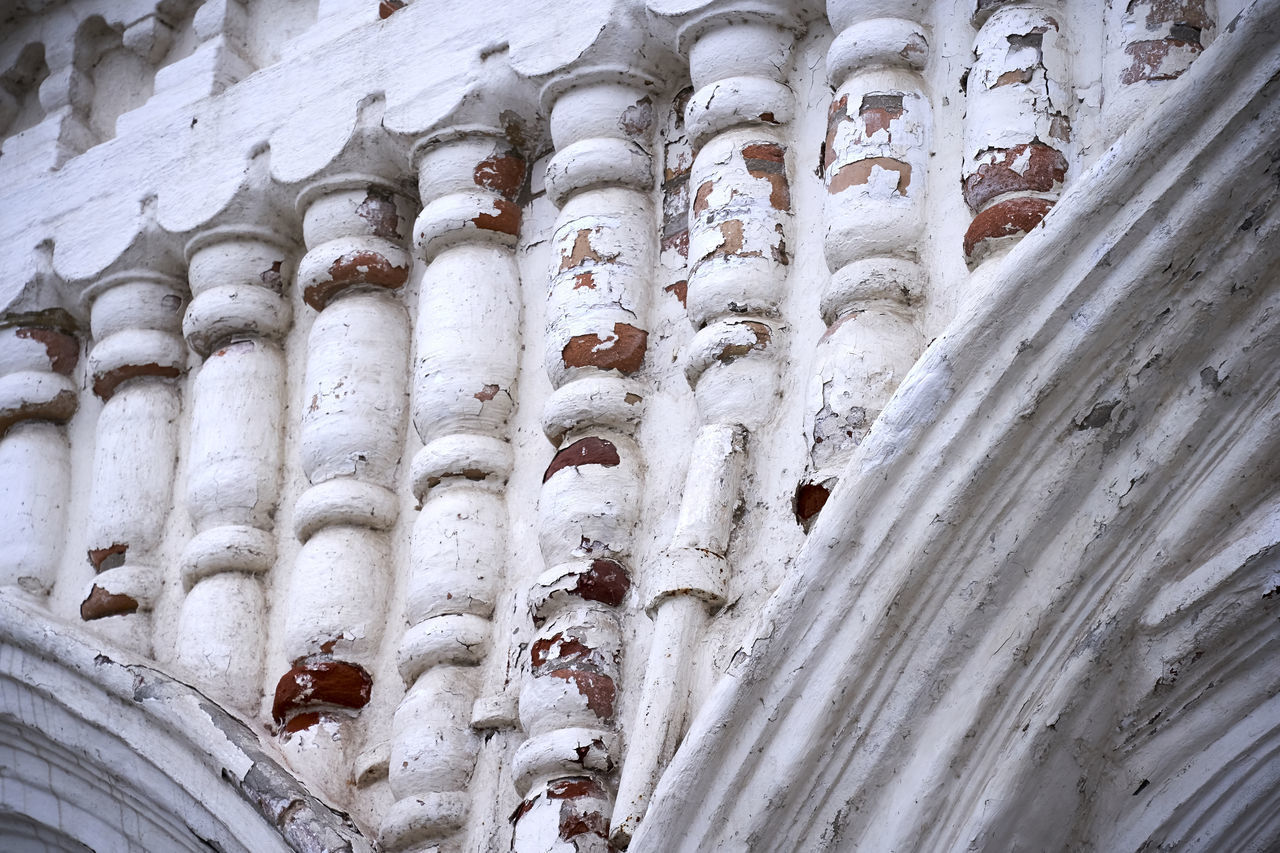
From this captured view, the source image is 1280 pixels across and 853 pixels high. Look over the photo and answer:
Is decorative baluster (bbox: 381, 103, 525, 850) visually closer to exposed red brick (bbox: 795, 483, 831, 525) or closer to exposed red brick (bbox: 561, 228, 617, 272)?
exposed red brick (bbox: 561, 228, 617, 272)

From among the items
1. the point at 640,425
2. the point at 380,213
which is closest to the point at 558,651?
the point at 640,425

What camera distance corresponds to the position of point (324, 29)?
304 centimetres

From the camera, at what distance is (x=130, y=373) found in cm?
299

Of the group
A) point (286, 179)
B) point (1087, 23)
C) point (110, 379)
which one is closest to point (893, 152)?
point (1087, 23)

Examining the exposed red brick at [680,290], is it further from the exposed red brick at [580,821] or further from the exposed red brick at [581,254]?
the exposed red brick at [580,821]

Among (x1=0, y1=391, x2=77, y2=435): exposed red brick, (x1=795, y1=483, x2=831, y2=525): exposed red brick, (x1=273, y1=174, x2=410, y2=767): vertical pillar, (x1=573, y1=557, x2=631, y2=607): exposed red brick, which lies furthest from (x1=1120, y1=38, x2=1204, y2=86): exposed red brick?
(x1=0, y1=391, x2=77, y2=435): exposed red brick

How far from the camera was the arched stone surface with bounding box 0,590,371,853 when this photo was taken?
2.34 metres

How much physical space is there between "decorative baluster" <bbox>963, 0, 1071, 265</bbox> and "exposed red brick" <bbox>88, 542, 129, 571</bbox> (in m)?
1.43

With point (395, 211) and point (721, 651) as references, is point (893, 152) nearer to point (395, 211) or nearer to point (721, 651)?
point (721, 651)

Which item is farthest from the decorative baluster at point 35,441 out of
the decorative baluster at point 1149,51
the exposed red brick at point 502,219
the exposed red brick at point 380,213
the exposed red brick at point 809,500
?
the decorative baluster at point 1149,51

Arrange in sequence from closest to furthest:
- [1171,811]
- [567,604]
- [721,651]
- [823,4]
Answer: [1171,811] < [721,651] < [567,604] < [823,4]

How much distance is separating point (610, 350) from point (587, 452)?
15 centimetres

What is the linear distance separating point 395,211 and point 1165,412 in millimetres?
1357

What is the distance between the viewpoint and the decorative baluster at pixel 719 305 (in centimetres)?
→ 212
